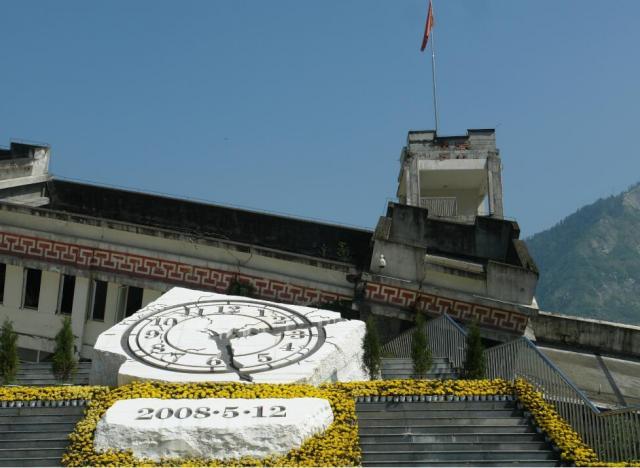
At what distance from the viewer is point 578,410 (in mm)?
13102

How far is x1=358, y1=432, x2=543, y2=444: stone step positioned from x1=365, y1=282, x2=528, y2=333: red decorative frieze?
8.11 meters

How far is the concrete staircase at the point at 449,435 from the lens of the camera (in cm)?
1191

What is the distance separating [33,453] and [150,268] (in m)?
11.0

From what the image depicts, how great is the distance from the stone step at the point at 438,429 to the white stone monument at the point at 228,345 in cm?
193

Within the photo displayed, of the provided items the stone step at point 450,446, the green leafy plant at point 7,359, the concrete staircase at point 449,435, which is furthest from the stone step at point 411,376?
the green leafy plant at point 7,359

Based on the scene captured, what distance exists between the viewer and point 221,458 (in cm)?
1180

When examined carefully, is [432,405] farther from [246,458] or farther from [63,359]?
[63,359]

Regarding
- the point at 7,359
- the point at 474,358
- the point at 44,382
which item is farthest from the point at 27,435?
the point at 474,358

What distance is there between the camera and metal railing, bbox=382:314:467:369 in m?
17.6

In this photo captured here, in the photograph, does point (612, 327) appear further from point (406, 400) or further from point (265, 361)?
point (265, 361)

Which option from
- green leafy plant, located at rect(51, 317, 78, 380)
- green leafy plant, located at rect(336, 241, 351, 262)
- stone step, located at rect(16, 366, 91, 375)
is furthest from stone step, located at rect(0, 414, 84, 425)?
green leafy plant, located at rect(336, 241, 351, 262)

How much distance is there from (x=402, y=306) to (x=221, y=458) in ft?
34.0

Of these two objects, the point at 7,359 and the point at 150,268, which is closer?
the point at 7,359

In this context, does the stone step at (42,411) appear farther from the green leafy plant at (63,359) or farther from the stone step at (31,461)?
the green leafy plant at (63,359)
